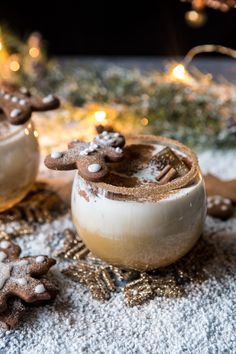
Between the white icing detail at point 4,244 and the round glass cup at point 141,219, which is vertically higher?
the round glass cup at point 141,219

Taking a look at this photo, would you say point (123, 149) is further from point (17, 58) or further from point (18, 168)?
point (17, 58)

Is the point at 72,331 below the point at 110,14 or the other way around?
the other way around

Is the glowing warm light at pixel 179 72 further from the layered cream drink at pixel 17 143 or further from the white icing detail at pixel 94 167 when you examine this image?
the white icing detail at pixel 94 167

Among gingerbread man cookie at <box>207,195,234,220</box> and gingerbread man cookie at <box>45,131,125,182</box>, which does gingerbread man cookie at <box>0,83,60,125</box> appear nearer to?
gingerbread man cookie at <box>45,131,125,182</box>

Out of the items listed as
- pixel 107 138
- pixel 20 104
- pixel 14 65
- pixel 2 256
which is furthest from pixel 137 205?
pixel 14 65

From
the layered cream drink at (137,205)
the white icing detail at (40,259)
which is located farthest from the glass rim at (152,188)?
the white icing detail at (40,259)

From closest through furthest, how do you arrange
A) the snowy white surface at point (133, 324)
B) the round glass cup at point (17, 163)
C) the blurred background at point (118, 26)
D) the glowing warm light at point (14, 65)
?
the snowy white surface at point (133, 324) → the round glass cup at point (17, 163) → the glowing warm light at point (14, 65) → the blurred background at point (118, 26)

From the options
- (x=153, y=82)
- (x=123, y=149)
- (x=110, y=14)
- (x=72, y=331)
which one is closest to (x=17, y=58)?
(x=153, y=82)
